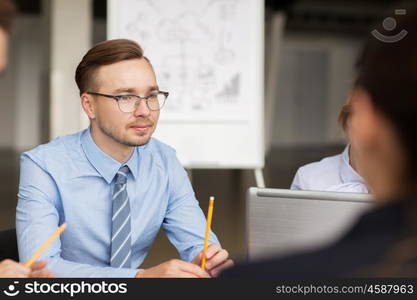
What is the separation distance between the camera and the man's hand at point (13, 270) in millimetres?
963

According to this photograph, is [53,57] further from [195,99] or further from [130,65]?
[130,65]

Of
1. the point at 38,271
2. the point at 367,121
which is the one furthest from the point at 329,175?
the point at 367,121

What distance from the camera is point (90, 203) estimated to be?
142 centimetres

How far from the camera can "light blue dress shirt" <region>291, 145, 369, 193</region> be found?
168cm

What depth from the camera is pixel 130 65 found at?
143 cm

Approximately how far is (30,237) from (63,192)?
6.6 inches

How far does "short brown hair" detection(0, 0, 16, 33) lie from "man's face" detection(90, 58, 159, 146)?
1.24 ft

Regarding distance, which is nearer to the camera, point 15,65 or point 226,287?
point 226,287

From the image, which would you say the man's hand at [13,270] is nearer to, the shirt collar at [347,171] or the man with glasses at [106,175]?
the man with glasses at [106,175]

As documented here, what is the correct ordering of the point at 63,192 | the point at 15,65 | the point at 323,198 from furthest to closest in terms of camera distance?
the point at 15,65
the point at 63,192
the point at 323,198

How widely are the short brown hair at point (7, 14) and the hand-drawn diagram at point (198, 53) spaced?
2.48 meters

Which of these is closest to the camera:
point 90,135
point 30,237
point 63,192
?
point 30,237

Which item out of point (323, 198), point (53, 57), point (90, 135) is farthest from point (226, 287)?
point (53, 57)

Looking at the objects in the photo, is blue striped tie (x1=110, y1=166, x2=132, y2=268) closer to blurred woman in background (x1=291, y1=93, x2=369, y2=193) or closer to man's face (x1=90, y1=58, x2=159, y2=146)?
man's face (x1=90, y1=58, x2=159, y2=146)
